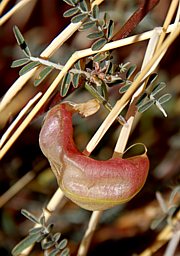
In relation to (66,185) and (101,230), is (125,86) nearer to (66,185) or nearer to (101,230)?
(66,185)

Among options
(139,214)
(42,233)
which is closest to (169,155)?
(139,214)

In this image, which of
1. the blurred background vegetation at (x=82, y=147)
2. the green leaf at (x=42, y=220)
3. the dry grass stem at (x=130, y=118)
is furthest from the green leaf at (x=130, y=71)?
the blurred background vegetation at (x=82, y=147)

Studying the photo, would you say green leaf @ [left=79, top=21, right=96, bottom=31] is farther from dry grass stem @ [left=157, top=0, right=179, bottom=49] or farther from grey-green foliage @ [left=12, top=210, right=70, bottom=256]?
grey-green foliage @ [left=12, top=210, right=70, bottom=256]

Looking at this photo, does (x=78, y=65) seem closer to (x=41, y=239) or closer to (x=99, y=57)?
(x=99, y=57)

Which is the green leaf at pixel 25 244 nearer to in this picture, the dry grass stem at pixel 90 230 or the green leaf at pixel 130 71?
the dry grass stem at pixel 90 230

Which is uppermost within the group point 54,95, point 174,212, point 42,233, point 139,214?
point 54,95
